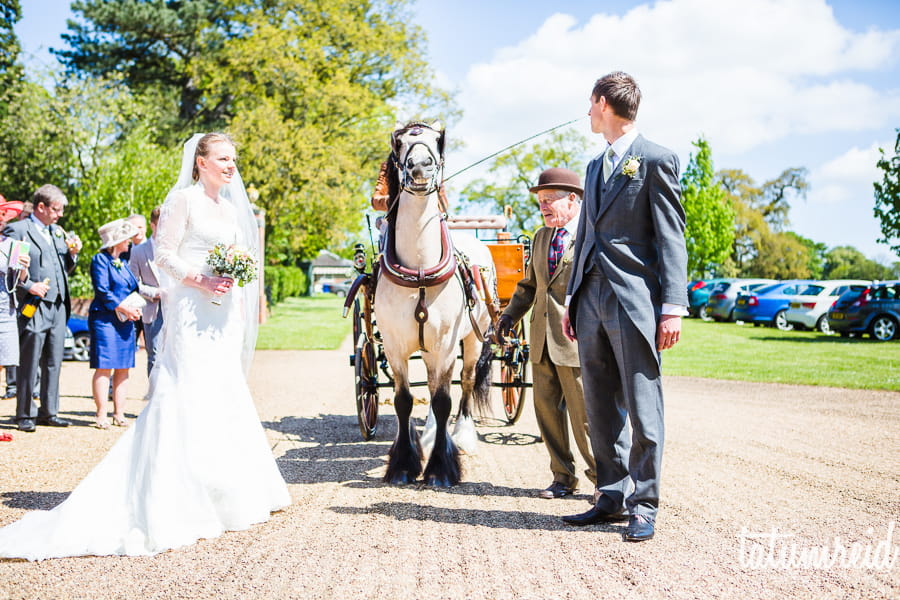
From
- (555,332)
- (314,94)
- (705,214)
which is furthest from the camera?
(705,214)

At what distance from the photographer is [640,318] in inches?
154

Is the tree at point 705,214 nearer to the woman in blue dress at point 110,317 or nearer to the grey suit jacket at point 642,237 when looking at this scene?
the woman in blue dress at point 110,317

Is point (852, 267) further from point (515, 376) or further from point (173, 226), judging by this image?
point (173, 226)

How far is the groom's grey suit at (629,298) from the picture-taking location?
3906 millimetres

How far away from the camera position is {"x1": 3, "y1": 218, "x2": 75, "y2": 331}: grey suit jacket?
23.4 ft

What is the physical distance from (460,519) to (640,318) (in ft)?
5.27

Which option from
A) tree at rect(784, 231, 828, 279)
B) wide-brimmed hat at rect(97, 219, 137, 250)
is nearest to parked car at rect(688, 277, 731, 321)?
wide-brimmed hat at rect(97, 219, 137, 250)

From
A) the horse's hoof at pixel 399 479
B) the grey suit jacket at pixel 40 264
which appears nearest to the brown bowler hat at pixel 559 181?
the horse's hoof at pixel 399 479

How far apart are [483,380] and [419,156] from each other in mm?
2699

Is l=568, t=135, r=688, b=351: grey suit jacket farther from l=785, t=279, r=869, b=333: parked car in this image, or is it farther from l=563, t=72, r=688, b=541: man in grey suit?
l=785, t=279, r=869, b=333: parked car

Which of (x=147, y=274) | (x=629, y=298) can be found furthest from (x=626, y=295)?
(x=147, y=274)

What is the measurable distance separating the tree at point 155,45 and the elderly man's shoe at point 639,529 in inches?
1144

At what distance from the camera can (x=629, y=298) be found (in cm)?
394

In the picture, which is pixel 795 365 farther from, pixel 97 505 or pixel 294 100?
pixel 294 100
